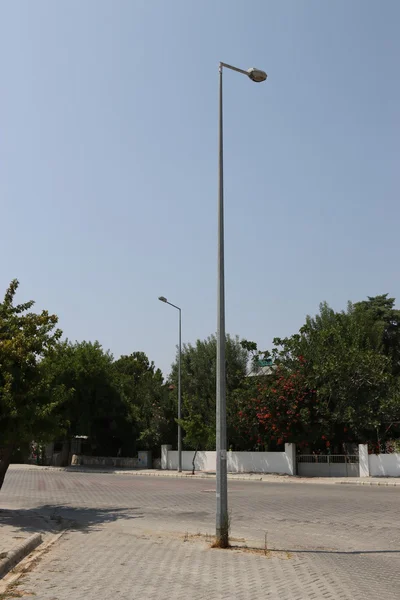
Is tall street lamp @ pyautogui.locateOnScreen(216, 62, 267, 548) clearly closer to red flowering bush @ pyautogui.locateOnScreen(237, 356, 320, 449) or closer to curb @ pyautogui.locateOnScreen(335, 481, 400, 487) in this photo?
curb @ pyautogui.locateOnScreen(335, 481, 400, 487)

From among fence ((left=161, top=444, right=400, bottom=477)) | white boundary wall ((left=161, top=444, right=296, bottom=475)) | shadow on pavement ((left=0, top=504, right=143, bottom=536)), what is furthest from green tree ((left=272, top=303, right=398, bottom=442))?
shadow on pavement ((left=0, top=504, right=143, bottom=536))

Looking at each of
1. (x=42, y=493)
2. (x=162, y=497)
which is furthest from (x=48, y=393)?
(x=42, y=493)

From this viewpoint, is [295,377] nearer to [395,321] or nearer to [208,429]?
[208,429]

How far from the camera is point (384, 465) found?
27.7 m

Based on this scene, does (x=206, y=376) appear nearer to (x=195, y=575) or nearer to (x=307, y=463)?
(x=307, y=463)

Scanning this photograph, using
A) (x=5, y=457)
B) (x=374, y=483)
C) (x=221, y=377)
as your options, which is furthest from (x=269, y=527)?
(x=374, y=483)

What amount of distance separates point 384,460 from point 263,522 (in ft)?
56.3

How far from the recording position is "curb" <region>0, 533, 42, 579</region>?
7728mm

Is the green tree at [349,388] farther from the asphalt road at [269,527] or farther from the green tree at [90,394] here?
the green tree at [90,394]

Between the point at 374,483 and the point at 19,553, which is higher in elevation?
the point at 19,553

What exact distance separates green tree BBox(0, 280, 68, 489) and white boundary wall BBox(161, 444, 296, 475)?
740 inches

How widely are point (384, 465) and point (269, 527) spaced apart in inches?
702

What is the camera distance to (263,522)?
1269cm

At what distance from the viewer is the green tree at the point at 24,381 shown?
44.5 feet
